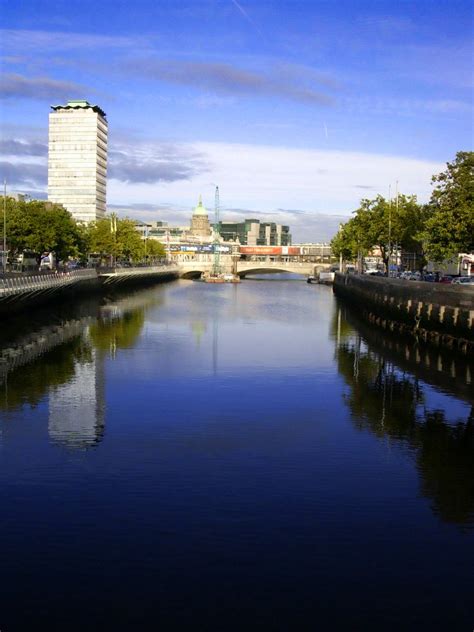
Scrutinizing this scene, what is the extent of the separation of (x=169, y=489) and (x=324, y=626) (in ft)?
25.9

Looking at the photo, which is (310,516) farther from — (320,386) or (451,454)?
(320,386)

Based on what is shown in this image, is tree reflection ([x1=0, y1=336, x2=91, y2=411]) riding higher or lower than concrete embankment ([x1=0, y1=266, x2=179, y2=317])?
lower

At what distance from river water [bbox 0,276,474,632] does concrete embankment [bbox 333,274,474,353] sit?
7208 millimetres

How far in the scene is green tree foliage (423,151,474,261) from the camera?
59.5 m

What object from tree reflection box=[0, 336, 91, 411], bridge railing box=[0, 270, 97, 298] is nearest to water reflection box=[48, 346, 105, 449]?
tree reflection box=[0, 336, 91, 411]

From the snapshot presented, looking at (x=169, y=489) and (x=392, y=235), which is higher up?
(x=392, y=235)

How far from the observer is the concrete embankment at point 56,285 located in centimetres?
6569

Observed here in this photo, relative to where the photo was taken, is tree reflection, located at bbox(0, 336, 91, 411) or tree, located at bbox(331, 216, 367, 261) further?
tree, located at bbox(331, 216, 367, 261)

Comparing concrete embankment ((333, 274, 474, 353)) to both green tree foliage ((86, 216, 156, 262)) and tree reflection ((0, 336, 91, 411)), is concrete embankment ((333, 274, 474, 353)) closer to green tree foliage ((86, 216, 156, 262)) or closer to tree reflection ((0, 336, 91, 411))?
tree reflection ((0, 336, 91, 411))

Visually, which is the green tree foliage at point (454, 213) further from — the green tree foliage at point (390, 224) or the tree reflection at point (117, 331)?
the green tree foliage at point (390, 224)

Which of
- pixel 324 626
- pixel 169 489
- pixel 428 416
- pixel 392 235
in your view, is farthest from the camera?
pixel 392 235

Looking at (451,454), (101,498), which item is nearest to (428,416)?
(451,454)

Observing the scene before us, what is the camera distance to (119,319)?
76.1 meters

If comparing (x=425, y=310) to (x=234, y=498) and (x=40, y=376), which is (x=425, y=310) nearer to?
(x=40, y=376)
